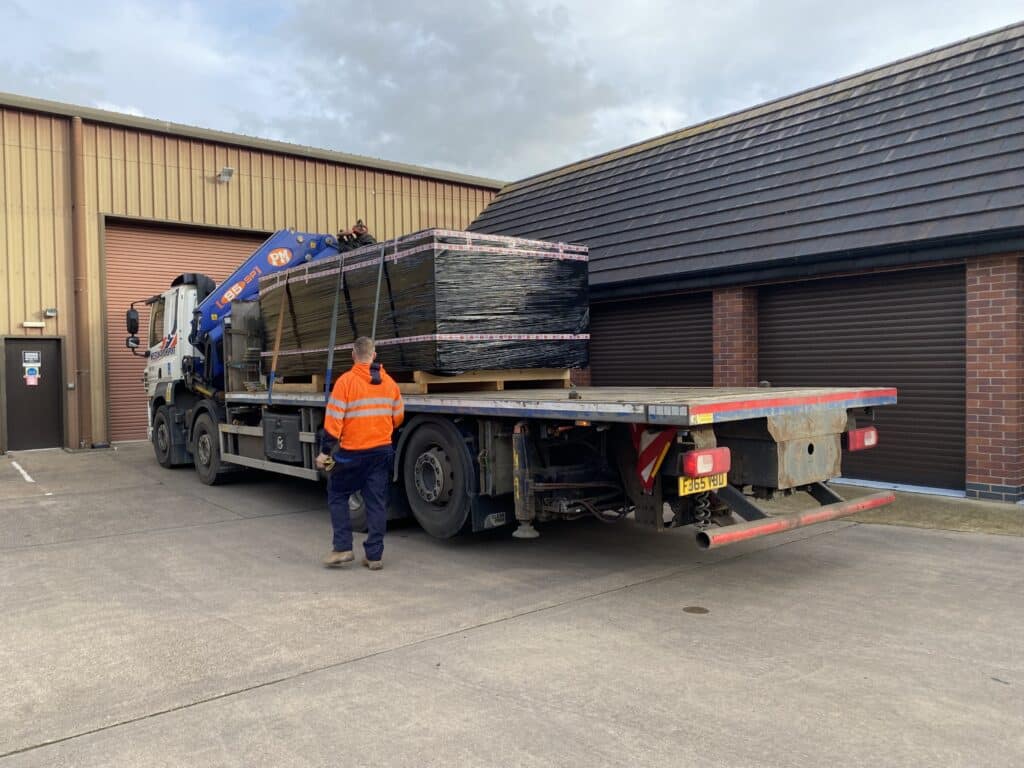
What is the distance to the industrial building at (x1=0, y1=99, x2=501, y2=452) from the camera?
51.2 feet

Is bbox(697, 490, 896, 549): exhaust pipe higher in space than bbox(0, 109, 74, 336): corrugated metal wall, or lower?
lower

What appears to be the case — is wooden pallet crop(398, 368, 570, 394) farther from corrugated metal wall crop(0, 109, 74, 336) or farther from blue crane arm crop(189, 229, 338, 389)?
corrugated metal wall crop(0, 109, 74, 336)

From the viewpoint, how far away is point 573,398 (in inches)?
236

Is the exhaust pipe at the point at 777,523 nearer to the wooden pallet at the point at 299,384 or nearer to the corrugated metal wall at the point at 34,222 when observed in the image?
the wooden pallet at the point at 299,384

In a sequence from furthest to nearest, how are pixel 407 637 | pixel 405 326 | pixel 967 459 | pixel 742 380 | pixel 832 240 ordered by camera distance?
pixel 742 380 < pixel 832 240 < pixel 967 459 < pixel 405 326 < pixel 407 637

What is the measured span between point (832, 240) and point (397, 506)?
6.28 m

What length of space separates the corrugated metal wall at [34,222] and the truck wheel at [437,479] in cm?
1211

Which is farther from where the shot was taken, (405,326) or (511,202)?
(511,202)

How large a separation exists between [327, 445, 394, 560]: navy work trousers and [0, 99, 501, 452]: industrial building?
12.2 metres

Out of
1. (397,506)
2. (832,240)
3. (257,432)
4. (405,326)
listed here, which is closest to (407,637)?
(397,506)

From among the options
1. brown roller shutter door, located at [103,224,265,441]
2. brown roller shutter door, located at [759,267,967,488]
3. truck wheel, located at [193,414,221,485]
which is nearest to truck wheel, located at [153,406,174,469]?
truck wheel, located at [193,414,221,485]

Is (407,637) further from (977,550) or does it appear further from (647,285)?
(647,285)

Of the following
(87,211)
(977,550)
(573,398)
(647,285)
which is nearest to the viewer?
(573,398)

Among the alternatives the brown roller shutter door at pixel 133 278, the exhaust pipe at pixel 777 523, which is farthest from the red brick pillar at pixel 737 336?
the brown roller shutter door at pixel 133 278
